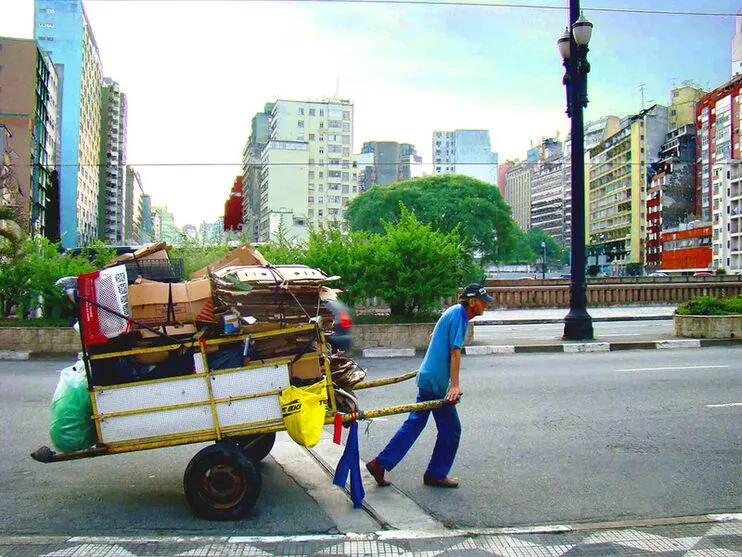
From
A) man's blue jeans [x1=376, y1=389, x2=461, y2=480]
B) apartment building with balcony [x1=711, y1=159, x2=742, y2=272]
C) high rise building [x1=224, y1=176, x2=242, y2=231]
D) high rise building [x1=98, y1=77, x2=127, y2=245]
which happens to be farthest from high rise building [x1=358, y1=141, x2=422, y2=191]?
man's blue jeans [x1=376, y1=389, x2=461, y2=480]

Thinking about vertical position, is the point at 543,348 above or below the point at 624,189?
below

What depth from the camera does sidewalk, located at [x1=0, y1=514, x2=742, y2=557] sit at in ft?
13.6

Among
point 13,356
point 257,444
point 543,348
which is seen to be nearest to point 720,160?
point 543,348

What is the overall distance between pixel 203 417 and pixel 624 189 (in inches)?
4647

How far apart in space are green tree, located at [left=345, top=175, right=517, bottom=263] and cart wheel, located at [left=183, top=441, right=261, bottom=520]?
58580 mm

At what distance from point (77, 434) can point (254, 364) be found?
139cm

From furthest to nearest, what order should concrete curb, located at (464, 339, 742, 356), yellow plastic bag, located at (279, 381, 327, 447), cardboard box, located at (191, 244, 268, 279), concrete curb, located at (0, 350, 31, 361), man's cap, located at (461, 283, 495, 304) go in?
1. concrete curb, located at (464, 339, 742, 356)
2. concrete curb, located at (0, 350, 31, 361)
3. cardboard box, located at (191, 244, 268, 279)
4. man's cap, located at (461, 283, 495, 304)
5. yellow plastic bag, located at (279, 381, 327, 447)

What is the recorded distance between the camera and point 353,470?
4.91m

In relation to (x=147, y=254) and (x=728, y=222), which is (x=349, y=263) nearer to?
(x=147, y=254)

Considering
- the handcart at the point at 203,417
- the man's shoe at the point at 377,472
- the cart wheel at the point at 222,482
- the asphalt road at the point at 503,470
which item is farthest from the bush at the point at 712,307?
the cart wheel at the point at 222,482

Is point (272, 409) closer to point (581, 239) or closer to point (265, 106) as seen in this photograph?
point (581, 239)

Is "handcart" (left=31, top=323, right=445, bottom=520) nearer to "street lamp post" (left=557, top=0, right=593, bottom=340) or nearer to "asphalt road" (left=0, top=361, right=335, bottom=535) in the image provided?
"asphalt road" (left=0, top=361, right=335, bottom=535)

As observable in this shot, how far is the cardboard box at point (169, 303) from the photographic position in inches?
186

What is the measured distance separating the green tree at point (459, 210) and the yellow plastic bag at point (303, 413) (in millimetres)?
58497
